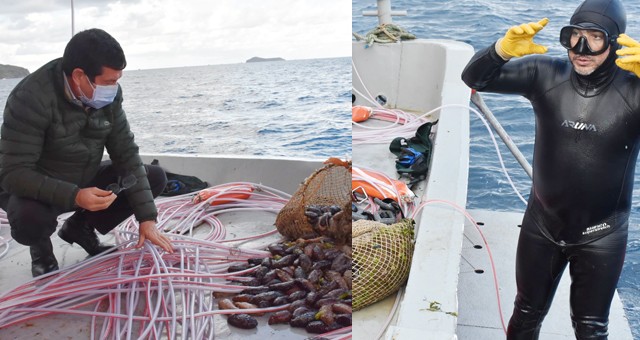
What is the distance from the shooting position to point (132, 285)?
1.96 metres

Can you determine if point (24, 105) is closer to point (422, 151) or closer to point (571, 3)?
point (422, 151)

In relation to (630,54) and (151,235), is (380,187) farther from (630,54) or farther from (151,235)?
(630,54)

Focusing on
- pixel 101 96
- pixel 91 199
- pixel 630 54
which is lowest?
pixel 91 199

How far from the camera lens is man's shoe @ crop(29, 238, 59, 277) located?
211 cm

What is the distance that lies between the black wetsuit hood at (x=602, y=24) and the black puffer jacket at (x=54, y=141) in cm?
138

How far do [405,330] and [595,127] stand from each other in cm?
79

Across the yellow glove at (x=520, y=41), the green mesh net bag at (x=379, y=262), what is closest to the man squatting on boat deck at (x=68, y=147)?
the green mesh net bag at (x=379, y=262)

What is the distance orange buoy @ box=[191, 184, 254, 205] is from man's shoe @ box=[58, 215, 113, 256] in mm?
762

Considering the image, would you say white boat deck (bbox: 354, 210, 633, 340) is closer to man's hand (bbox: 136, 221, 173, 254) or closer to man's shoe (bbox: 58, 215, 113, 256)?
man's hand (bbox: 136, 221, 173, 254)

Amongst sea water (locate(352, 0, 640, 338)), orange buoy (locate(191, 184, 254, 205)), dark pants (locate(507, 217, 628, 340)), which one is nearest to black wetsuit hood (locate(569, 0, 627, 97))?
dark pants (locate(507, 217, 628, 340))

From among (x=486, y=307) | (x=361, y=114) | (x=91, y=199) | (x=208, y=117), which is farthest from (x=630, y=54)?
(x=208, y=117)

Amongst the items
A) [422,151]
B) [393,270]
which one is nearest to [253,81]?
[422,151]

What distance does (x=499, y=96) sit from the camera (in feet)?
25.8

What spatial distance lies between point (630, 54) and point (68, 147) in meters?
1.63
